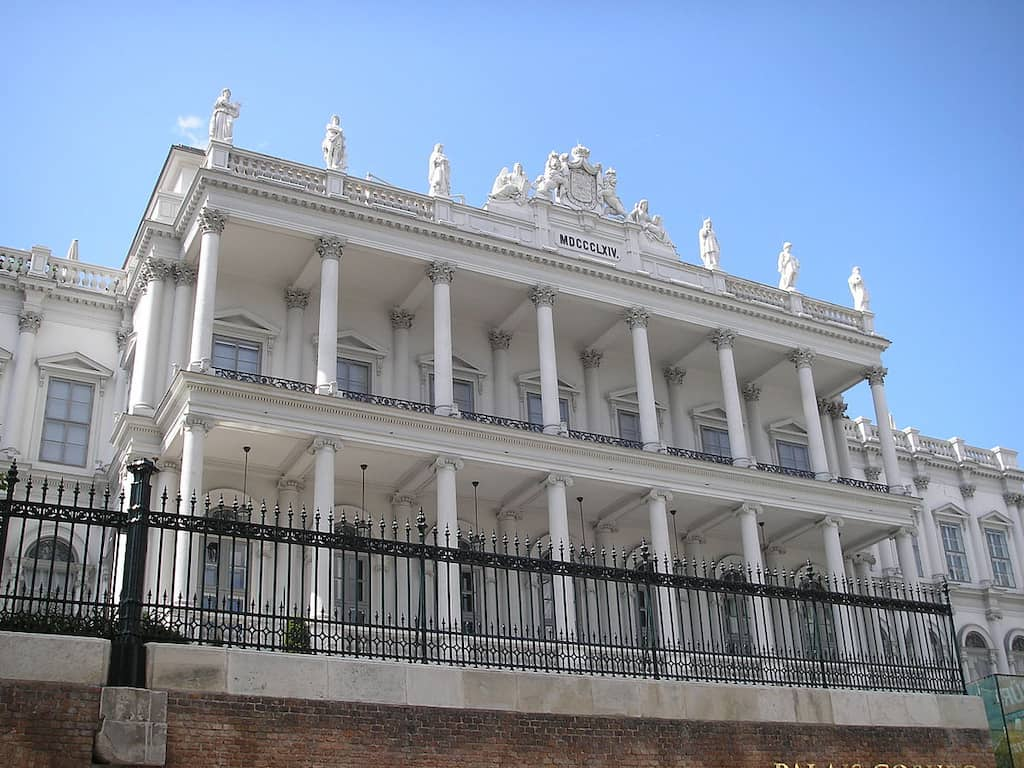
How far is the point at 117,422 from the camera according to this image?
27.5m

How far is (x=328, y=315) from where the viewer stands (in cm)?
2681

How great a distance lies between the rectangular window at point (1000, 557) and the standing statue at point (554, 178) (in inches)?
869

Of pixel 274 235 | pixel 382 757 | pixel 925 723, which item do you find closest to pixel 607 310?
pixel 274 235

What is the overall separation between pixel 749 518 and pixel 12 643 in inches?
898

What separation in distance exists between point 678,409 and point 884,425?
603 cm

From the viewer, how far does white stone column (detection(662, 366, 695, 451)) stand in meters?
34.4

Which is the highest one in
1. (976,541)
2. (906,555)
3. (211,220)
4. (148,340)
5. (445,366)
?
(211,220)

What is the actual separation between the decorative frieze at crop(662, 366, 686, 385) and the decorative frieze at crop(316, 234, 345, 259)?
1151 centimetres

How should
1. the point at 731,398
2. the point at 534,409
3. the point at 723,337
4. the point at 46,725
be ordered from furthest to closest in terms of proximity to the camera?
the point at 723,337
the point at 534,409
the point at 731,398
the point at 46,725

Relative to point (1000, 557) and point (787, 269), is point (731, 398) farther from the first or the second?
point (1000, 557)

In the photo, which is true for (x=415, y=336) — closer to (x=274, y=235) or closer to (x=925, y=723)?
(x=274, y=235)

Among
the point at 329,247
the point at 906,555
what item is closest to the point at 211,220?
the point at 329,247

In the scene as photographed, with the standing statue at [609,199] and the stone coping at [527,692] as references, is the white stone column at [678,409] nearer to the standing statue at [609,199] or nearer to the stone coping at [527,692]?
the standing statue at [609,199]

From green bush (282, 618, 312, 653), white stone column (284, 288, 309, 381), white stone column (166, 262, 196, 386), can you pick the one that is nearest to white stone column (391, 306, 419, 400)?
white stone column (284, 288, 309, 381)
